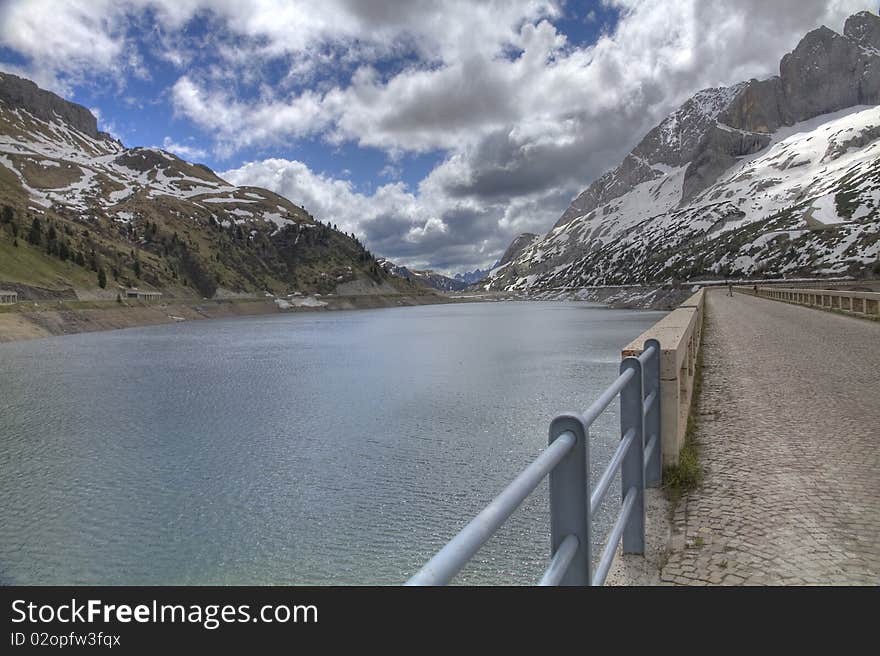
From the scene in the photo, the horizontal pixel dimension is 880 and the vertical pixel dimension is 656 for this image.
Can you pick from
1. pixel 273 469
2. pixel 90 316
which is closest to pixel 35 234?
pixel 90 316

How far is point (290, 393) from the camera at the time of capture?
113 feet

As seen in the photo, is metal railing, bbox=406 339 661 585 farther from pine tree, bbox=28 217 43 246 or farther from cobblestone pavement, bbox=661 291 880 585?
pine tree, bbox=28 217 43 246

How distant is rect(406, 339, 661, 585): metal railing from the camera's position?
2033 millimetres

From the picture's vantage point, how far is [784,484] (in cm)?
755

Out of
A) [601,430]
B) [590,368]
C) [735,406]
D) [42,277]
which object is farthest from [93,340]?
[735,406]

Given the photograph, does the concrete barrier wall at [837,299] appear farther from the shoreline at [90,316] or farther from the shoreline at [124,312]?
the shoreline at [90,316]

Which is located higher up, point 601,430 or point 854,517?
point 854,517

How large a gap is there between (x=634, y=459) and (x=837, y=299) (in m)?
57.1

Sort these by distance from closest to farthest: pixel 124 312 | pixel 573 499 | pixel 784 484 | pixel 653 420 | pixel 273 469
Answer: pixel 573 499 → pixel 653 420 → pixel 784 484 → pixel 273 469 → pixel 124 312

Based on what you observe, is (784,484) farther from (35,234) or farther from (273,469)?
(35,234)

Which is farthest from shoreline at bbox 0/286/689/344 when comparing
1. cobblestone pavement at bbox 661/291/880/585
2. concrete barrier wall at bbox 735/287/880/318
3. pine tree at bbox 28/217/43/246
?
cobblestone pavement at bbox 661/291/880/585
